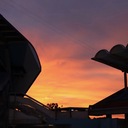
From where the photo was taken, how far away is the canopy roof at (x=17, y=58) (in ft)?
121

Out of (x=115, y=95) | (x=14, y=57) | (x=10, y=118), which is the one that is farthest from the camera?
(x=14, y=57)

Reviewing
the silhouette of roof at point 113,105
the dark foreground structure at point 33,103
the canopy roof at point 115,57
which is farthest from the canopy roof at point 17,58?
the silhouette of roof at point 113,105

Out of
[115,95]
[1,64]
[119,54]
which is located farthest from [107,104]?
[1,64]

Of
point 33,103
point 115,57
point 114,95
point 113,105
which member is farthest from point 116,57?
point 33,103

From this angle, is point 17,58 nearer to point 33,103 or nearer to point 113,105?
point 33,103

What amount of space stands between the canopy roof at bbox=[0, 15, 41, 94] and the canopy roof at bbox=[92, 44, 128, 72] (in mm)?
9234

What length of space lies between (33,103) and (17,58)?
11622mm

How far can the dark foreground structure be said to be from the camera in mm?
32125

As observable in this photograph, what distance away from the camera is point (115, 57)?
40.7m

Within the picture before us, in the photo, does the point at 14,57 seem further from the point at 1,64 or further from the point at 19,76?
the point at 1,64

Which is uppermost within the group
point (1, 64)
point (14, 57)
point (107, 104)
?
point (14, 57)

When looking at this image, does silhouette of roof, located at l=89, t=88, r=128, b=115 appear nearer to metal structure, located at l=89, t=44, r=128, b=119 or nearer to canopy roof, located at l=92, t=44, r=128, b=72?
metal structure, located at l=89, t=44, r=128, b=119

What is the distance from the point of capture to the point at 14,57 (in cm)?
4534

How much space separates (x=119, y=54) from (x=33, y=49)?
13020mm
